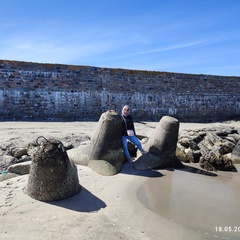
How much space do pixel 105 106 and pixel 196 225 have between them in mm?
10789

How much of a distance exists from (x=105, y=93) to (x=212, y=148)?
713 centimetres

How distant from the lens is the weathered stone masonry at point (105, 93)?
499 inches

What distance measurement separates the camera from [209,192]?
544 centimetres

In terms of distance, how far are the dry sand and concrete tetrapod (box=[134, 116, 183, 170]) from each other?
622mm

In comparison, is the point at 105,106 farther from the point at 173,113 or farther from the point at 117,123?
the point at 117,123

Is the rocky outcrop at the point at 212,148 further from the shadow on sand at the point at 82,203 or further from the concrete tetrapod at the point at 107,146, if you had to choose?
the shadow on sand at the point at 82,203

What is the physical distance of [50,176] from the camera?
4520mm

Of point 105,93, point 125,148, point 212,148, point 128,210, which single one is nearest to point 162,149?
point 125,148

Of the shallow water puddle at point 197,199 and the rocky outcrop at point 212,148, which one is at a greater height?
the rocky outcrop at point 212,148

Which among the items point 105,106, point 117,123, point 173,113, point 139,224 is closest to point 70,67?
point 105,106

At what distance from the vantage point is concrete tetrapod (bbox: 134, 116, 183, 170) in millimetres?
6988

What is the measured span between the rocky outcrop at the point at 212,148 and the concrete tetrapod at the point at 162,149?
2.63ft
